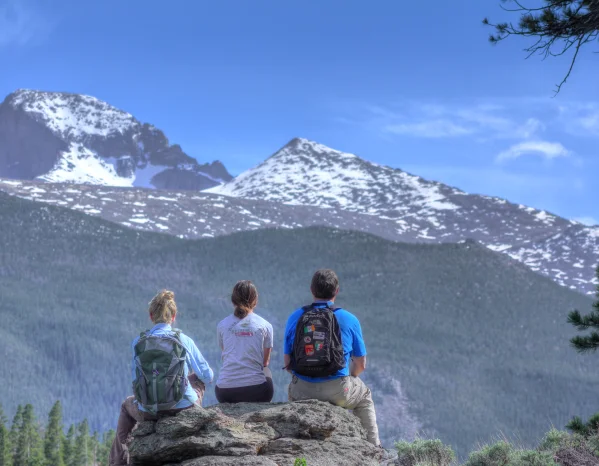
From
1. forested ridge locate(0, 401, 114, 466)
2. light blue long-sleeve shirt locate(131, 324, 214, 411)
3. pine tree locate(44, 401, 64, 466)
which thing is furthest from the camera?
pine tree locate(44, 401, 64, 466)

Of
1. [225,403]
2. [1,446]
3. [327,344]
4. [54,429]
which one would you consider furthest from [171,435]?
[54,429]

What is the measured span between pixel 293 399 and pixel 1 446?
8688cm

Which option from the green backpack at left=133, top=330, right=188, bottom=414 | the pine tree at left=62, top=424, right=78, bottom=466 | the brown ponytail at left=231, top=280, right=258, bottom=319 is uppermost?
the brown ponytail at left=231, top=280, right=258, bottom=319

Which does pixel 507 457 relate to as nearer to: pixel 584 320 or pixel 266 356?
pixel 266 356

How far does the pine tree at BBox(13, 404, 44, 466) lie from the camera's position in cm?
9138

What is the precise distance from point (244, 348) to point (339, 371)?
1.51m

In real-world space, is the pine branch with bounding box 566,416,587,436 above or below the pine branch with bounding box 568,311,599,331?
below

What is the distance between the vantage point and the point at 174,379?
34.2 ft

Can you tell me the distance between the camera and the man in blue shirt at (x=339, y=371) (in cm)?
1139

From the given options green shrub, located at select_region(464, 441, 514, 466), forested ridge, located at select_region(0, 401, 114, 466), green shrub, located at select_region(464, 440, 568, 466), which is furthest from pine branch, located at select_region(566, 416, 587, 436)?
forested ridge, located at select_region(0, 401, 114, 466)

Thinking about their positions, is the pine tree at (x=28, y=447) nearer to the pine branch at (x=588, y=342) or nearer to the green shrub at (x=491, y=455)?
the pine branch at (x=588, y=342)

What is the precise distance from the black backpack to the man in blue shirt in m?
0.14

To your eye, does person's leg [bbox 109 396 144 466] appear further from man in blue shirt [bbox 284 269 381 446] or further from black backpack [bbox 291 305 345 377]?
black backpack [bbox 291 305 345 377]

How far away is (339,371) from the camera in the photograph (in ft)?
37.4
